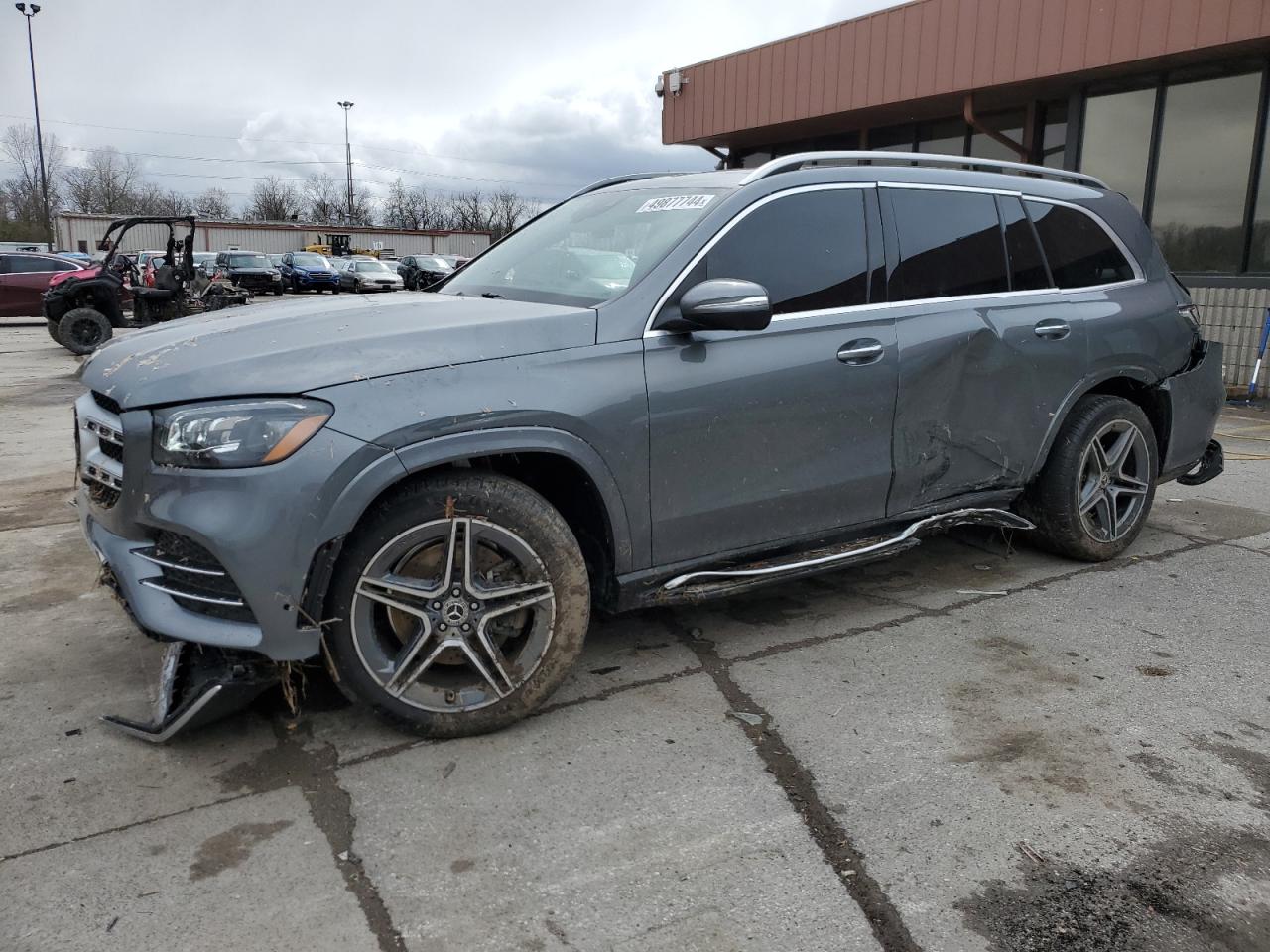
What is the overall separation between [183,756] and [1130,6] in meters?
12.8

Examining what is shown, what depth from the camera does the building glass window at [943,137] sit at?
48.6 feet

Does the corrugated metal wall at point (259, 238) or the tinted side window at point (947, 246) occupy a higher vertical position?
the corrugated metal wall at point (259, 238)

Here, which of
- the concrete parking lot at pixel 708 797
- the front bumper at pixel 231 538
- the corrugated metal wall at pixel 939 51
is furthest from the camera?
the corrugated metal wall at pixel 939 51

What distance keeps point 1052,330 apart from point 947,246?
68 centimetres

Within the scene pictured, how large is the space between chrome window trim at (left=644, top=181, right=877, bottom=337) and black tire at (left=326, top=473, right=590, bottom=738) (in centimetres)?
74

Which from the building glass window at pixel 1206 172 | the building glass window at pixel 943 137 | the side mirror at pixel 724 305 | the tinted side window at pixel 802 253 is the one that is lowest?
the side mirror at pixel 724 305

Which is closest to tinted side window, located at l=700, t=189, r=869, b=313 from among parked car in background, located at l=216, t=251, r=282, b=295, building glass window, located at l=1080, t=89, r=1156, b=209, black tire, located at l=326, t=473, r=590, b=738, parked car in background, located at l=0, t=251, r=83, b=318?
black tire, located at l=326, t=473, r=590, b=738

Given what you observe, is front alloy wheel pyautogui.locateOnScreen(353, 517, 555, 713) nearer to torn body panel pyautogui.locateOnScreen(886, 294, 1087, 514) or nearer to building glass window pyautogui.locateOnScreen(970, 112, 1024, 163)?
torn body panel pyautogui.locateOnScreen(886, 294, 1087, 514)

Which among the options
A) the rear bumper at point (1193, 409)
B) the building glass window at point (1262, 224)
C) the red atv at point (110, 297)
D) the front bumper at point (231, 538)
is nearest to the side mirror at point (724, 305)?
the front bumper at point (231, 538)

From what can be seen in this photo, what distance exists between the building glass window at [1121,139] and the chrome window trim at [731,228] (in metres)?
10.5

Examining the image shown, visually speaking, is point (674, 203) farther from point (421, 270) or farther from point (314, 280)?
point (314, 280)

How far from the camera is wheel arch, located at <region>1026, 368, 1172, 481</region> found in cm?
437

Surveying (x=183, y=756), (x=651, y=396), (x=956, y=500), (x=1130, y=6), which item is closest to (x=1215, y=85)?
(x=1130, y=6)

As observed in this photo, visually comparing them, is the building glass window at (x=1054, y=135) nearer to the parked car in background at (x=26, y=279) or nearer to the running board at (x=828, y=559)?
the running board at (x=828, y=559)
